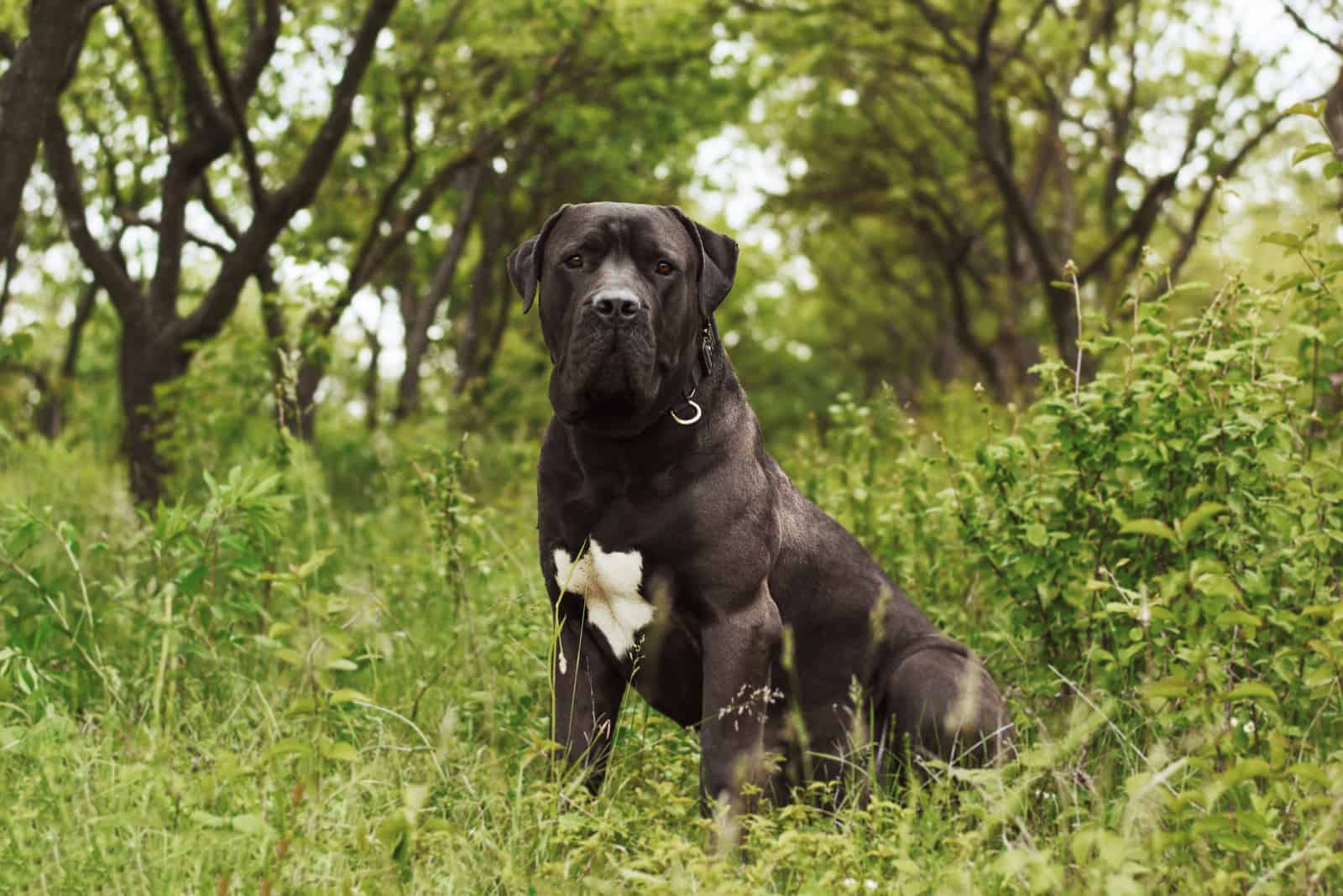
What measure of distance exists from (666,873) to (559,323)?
1.55 metres

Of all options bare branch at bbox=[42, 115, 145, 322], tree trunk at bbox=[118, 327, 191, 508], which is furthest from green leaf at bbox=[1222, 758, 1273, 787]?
bare branch at bbox=[42, 115, 145, 322]

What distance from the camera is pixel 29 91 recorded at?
4930 millimetres

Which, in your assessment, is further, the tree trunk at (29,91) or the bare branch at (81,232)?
the bare branch at (81,232)

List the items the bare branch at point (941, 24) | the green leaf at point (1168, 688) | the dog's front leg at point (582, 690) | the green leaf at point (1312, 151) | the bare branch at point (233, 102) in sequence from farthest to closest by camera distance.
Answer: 1. the bare branch at point (941, 24)
2. the bare branch at point (233, 102)
3. the dog's front leg at point (582, 690)
4. the green leaf at point (1312, 151)
5. the green leaf at point (1168, 688)

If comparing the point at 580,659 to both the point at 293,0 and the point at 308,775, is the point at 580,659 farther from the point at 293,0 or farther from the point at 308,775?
the point at 293,0

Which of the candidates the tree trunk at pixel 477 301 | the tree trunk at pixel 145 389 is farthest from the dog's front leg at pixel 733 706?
the tree trunk at pixel 477 301

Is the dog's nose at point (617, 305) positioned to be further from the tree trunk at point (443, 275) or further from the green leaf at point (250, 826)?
the tree trunk at point (443, 275)

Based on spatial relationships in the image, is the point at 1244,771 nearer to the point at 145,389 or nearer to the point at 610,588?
the point at 610,588

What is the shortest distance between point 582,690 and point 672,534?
59 cm

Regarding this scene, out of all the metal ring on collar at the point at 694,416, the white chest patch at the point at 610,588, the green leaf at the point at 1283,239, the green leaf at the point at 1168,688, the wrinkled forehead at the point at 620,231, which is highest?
the wrinkled forehead at the point at 620,231

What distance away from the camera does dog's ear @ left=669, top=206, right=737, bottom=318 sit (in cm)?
362

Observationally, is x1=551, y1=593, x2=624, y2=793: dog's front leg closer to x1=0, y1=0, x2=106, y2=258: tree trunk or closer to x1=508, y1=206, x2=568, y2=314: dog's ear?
x1=508, y1=206, x2=568, y2=314: dog's ear

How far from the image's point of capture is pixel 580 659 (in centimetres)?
367

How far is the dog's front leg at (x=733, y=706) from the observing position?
3375 mm
